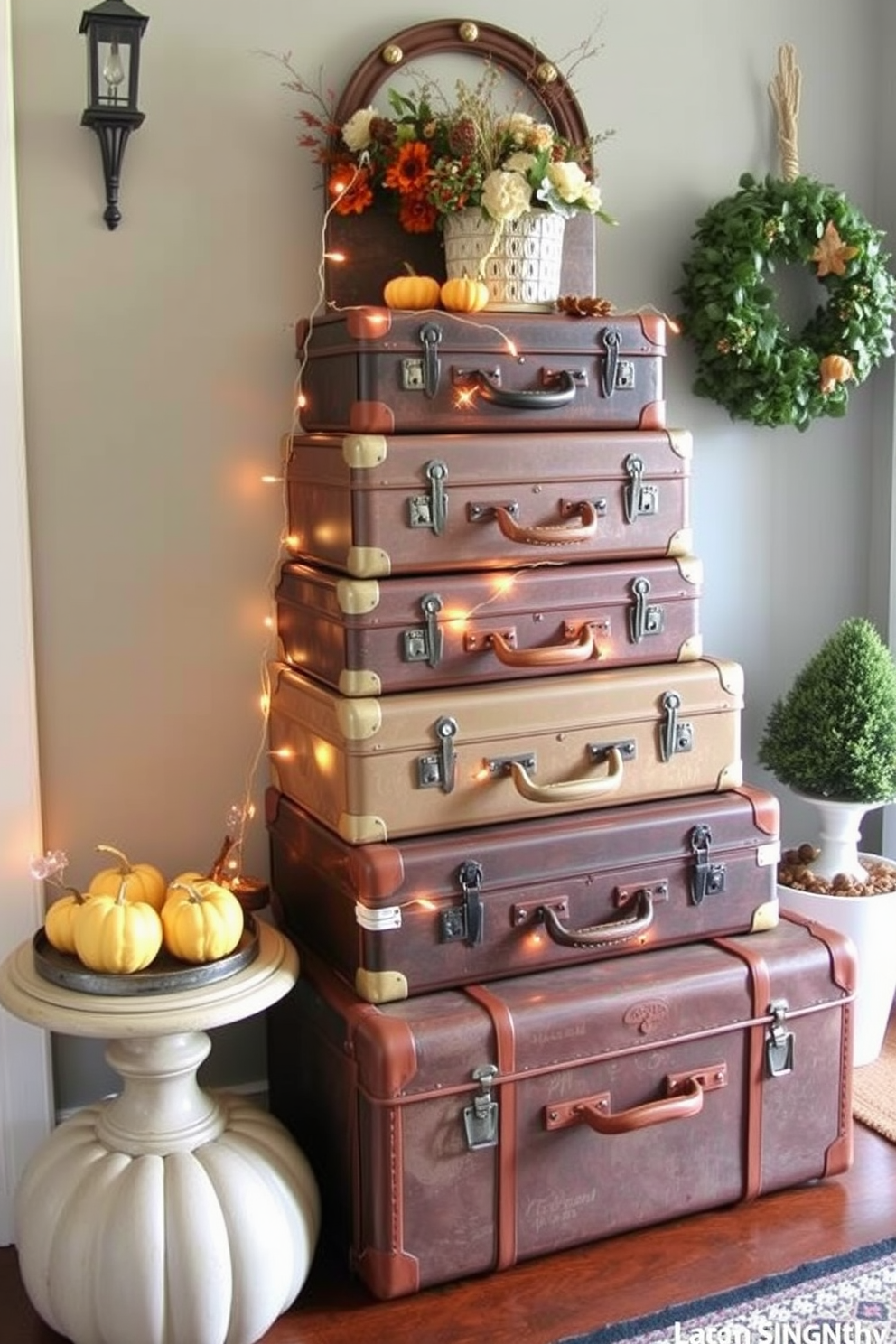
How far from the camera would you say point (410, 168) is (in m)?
2.57

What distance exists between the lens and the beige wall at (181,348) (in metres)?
2.56

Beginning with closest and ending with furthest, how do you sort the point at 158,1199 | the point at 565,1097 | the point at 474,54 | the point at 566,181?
1. the point at 158,1199
2. the point at 565,1097
3. the point at 566,181
4. the point at 474,54

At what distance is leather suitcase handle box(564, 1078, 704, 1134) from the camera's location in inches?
93.4

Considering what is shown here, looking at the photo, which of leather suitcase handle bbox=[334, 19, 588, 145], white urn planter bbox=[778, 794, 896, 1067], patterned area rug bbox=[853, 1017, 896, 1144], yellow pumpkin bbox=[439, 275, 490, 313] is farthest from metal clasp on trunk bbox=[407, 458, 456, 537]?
patterned area rug bbox=[853, 1017, 896, 1144]

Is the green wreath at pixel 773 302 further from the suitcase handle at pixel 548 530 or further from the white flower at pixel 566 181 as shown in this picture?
the suitcase handle at pixel 548 530

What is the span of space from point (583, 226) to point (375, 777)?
3.73 ft

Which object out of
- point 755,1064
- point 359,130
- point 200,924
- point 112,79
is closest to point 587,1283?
point 755,1064

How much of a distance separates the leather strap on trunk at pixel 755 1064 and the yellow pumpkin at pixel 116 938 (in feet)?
3.27

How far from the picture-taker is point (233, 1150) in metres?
2.32

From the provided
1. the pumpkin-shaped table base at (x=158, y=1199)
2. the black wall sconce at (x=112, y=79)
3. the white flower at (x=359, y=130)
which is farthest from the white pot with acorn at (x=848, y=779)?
the black wall sconce at (x=112, y=79)

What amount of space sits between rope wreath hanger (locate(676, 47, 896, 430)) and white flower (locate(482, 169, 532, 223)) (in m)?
0.62

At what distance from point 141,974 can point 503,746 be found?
26.6 inches

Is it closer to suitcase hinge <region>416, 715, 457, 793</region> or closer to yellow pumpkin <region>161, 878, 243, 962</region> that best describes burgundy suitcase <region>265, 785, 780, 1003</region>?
suitcase hinge <region>416, 715, 457, 793</region>

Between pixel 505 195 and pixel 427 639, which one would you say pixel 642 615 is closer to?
pixel 427 639
